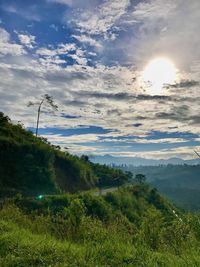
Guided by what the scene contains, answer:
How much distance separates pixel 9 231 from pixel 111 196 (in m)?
57.4

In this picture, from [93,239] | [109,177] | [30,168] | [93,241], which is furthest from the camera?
[109,177]

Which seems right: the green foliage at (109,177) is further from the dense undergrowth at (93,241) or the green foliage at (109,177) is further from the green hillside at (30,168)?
the dense undergrowth at (93,241)

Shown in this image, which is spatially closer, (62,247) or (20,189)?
(62,247)

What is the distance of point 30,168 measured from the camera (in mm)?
63094

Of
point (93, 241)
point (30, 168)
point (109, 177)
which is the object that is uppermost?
point (109, 177)

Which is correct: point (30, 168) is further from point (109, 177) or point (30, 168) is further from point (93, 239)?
A: point (93, 239)

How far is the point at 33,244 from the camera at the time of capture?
9.57m

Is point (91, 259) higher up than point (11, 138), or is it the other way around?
point (11, 138)

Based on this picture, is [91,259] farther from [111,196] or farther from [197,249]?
[111,196]

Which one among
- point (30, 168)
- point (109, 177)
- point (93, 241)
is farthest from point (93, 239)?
point (109, 177)

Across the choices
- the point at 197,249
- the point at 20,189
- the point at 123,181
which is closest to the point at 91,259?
the point at 197,249

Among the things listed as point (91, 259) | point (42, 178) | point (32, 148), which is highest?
point (32, 148)

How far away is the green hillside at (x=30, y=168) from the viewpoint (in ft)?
197

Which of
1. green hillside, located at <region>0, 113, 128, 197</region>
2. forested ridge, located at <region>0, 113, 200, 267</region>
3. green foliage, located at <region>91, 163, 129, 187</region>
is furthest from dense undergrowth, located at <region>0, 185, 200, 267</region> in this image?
green foliage, located at <region>91, 163, 129, 187</region>
